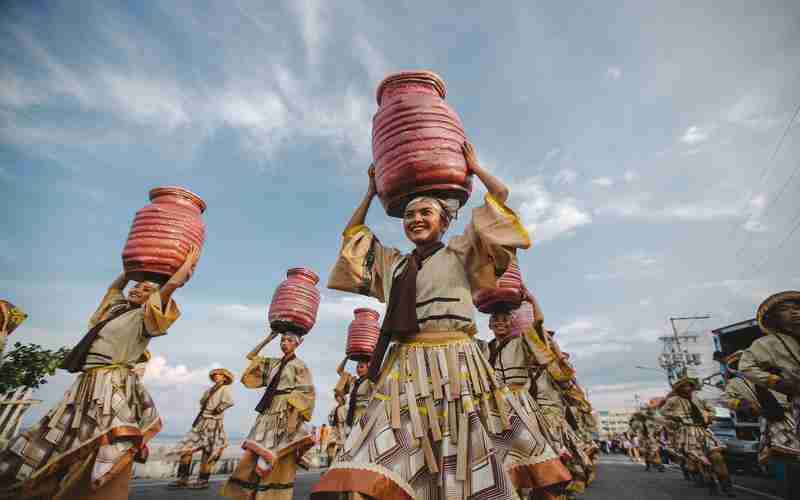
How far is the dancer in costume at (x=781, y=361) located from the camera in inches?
185

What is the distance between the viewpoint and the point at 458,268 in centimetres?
236

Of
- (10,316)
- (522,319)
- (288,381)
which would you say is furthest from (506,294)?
(10,316)

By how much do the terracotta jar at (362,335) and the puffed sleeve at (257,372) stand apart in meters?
2.61

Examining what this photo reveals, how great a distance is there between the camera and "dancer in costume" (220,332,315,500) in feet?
17.2

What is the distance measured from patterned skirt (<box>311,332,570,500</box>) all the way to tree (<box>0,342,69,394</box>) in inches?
545

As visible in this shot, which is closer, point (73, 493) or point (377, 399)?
point (377, 399)

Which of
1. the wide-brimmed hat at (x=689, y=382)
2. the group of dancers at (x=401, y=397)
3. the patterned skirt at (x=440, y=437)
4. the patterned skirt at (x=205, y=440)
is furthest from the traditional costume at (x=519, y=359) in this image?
the patterned skirt at (x=205, y=440)

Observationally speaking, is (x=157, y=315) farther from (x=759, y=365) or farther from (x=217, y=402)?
(x=217, y=402)

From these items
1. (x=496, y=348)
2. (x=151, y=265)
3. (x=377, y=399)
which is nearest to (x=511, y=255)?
(x=377, y=399)

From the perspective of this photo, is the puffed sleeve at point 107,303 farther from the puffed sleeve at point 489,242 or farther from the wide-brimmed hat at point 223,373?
the wide-brimmed hat at point 223,373

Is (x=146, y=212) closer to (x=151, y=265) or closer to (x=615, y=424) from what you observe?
(x=151, y=265)

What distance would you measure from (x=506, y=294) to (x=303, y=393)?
345 centimetres

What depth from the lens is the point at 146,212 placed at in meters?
3.78

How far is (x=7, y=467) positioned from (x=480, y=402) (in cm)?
386
